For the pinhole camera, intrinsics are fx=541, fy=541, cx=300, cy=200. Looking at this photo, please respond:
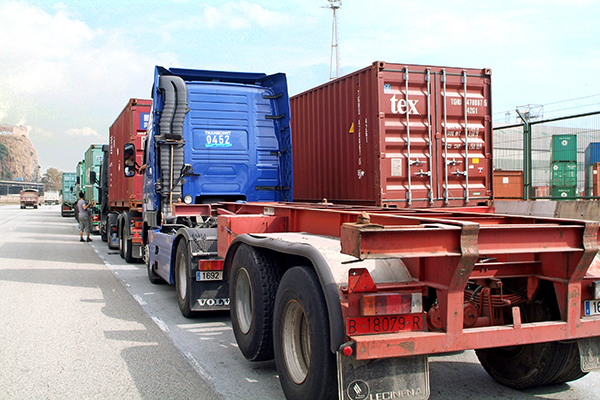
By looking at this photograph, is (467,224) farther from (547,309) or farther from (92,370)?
(92,370)

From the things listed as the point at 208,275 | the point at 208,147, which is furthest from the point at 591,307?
the point at 208,147

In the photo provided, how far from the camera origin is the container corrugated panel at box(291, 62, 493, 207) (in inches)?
345

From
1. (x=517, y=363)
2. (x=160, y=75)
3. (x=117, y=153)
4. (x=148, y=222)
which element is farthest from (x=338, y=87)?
(x=117, y=153)

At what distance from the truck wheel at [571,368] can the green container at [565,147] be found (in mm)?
7798

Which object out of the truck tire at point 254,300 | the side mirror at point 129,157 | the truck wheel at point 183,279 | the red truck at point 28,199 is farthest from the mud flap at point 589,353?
the red truck at point 28,199

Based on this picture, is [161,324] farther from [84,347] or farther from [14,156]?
[14,156]

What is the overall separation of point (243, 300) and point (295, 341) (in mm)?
1175

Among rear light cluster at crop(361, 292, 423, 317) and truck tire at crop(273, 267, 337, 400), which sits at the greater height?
rear light cluster at crop(361, 292, 423, 317)

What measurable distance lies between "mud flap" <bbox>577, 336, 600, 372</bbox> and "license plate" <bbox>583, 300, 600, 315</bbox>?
0.64ft

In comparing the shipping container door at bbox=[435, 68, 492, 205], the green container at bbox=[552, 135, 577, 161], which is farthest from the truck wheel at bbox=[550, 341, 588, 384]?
the green container at bbox=[552, 135, 577, 161]

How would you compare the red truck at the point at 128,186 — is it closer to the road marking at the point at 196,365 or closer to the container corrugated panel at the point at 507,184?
the road marking at the point at 196,365

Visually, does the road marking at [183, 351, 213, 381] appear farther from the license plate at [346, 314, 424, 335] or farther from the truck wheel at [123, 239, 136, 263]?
the truck wheel at [123, 239, 136, 263]

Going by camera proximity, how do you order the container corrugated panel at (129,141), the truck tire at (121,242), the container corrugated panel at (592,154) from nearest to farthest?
the container corrugated panel at (592,154) → the container corrugated panel at (129,141) → the truck tire at (121,242)

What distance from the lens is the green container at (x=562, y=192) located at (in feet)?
34.8
